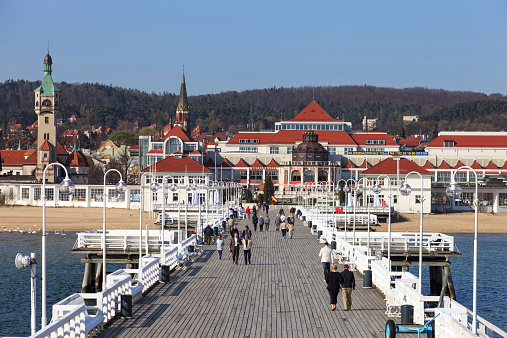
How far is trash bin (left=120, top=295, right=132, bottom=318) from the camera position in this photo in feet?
61.5

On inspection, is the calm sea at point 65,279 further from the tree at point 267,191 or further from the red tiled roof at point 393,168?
the tree at point 267,191

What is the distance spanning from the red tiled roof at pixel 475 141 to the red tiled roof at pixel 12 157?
7376cm

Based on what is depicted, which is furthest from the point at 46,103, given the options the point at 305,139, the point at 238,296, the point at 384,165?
the point at 238,296

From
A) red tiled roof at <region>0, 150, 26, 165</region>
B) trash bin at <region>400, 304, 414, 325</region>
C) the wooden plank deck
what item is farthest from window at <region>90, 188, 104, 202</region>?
trash bin at <region>400, 304, 414, 325</region>

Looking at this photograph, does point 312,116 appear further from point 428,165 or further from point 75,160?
point 75,160

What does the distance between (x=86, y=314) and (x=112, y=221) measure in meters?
61.8

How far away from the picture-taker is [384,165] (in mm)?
100312

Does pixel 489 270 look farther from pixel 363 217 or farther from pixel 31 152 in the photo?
pixel 31 152

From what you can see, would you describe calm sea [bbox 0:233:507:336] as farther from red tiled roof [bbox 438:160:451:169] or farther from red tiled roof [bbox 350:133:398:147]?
red tiled roof [bbox 350:133:398:147]

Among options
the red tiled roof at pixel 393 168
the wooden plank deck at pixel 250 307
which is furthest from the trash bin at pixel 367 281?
the red tiled roof at pixel 393 168

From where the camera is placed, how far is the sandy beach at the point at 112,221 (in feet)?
238

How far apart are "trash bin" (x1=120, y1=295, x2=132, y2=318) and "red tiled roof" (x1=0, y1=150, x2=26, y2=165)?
123670 mm

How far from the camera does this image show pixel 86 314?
16.2 meters

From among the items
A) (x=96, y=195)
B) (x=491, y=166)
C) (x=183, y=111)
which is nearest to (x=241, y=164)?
(x=96, y=195)
